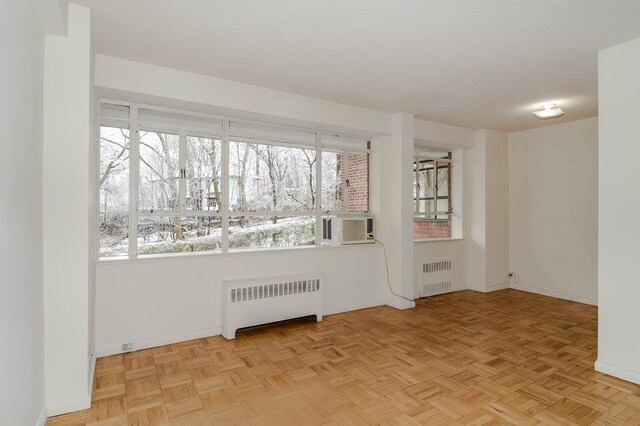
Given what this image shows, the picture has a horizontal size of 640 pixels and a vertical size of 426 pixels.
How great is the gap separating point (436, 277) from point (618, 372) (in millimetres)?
2840

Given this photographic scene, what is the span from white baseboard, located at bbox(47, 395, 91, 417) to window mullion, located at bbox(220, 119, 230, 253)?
1878 mm

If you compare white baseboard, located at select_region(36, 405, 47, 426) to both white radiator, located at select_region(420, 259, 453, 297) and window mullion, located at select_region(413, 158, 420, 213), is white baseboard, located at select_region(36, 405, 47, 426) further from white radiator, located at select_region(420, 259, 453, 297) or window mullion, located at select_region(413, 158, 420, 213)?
window mullion, located at select_region(413, 158, 420, 213)

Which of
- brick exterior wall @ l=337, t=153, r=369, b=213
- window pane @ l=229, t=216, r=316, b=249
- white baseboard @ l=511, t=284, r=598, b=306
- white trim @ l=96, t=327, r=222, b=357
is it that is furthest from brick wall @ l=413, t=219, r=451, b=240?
white trim @ l=96, t=327, r=222, b=357

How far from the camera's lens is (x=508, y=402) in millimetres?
2490

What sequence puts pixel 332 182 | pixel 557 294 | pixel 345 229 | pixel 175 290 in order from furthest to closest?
pixel 557 294 → pixel 332 182 → pixel 345 229 → pixel 175 290

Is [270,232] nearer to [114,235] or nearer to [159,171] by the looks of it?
[159,171]

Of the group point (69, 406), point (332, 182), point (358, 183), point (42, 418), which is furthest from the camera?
point (358, 183)

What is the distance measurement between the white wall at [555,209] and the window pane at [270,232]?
372 centimetres

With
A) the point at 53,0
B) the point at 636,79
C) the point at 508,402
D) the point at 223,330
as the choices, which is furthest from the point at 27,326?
the point at 636,79

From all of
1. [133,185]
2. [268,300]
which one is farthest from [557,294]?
[133,185]

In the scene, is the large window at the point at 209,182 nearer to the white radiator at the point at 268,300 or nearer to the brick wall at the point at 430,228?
the white radiator at the point at 268,300

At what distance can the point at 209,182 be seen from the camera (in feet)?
13.0

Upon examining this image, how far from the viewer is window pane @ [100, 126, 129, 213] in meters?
3.46

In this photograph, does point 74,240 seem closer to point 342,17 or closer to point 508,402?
point 342,17
